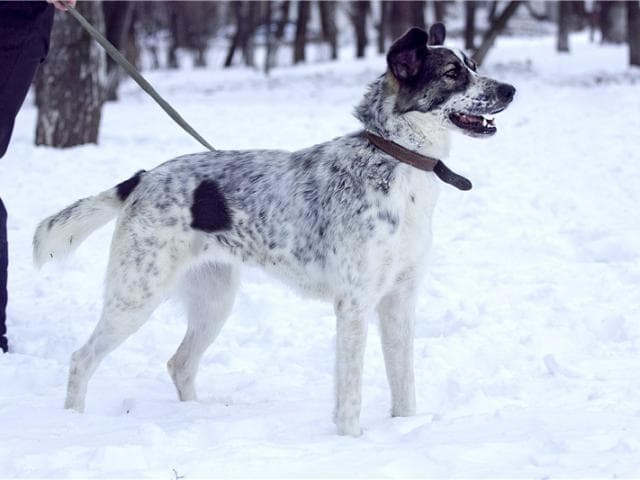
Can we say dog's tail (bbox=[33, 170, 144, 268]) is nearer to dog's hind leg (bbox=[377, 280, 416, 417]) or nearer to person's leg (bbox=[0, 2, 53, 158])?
person's leg (bbox=[0, 2, 53, 158])

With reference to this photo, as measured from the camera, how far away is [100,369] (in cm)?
502

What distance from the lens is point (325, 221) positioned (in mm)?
3947

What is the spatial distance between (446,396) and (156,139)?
822 centimetres

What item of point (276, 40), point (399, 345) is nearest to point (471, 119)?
point (399, 345)

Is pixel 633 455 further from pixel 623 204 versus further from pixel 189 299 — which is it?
pixel 623 204

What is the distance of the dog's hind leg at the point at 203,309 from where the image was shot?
184 inches

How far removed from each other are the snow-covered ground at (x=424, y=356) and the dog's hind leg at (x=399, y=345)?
0.14m

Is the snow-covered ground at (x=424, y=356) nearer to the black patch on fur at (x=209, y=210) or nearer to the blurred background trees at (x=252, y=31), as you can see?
the black patch on fur at (x=209, y=210)

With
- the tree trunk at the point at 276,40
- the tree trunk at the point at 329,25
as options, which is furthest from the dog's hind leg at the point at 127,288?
the tree trunk at the point at 329,25

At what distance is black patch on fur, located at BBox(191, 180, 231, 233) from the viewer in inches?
165

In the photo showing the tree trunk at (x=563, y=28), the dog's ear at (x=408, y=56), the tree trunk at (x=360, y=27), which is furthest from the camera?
the tree trunk at (x=360, y=27)

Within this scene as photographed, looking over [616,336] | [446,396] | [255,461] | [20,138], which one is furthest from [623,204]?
[20,138]

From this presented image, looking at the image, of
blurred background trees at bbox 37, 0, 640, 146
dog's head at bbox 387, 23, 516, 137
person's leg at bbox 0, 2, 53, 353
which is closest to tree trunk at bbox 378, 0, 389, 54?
blurred background trees at bbox 37, 0, 640, 146

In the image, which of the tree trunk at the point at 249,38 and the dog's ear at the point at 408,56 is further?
the tree trunk at the point at 249,38
